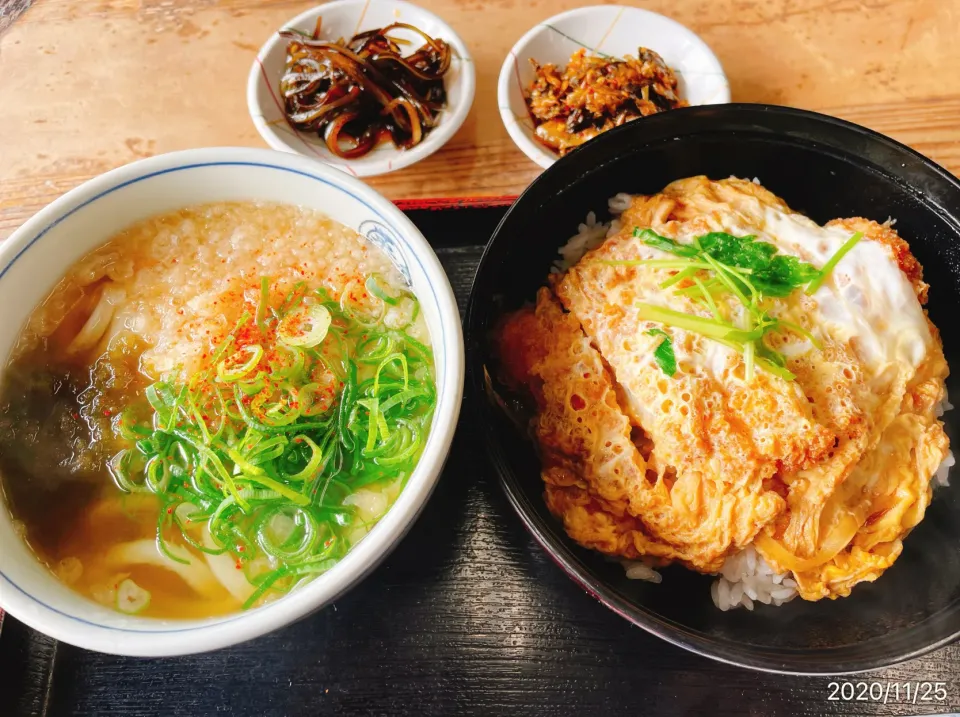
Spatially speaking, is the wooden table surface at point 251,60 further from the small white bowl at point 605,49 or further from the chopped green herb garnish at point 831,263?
the chopped green herb garnish at point 831,263

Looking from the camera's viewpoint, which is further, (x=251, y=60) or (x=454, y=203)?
(x=251, y=60)

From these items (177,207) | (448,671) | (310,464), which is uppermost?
(177,207)

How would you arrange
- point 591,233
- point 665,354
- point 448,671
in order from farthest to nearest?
point 591,233, point 448,671, point 665,354

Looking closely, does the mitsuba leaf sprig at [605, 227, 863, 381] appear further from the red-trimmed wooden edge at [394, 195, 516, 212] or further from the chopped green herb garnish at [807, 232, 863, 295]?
the red-trimmed wooden edge at [394, 195, 516, 212]

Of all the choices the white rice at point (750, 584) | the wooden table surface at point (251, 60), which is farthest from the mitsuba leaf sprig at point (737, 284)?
the wooden table surface at point (251, 60)

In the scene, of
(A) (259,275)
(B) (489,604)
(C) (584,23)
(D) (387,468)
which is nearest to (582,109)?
(C) (584,23)

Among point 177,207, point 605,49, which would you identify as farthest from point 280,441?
point 605,49

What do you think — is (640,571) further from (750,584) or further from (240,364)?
(240,364)
